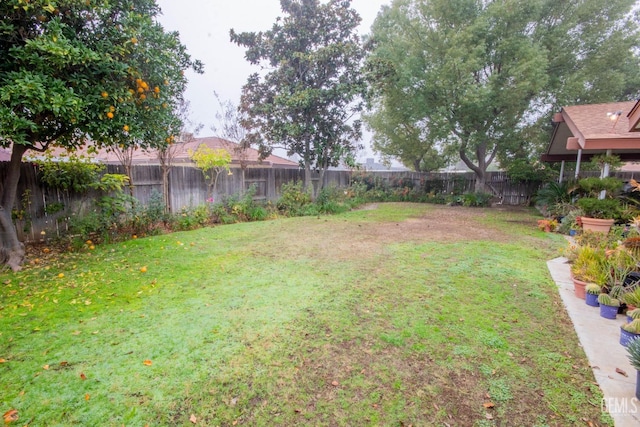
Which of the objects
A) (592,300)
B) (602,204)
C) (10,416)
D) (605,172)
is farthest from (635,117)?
(10,416)

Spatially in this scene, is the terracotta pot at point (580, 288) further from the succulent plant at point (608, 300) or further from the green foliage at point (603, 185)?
the green foliage at point (603, 185)

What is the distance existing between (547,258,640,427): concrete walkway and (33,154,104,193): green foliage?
7.52 meters

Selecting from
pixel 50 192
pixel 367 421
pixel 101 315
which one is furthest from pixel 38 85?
pixel 367 421

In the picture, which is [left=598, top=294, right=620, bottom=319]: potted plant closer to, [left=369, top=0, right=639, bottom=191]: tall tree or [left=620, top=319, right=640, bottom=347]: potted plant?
[left=620, top=319, right=640, bottom=347]: potted plant

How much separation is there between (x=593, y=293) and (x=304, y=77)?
9.32m

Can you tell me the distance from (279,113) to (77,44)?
21.3 ft

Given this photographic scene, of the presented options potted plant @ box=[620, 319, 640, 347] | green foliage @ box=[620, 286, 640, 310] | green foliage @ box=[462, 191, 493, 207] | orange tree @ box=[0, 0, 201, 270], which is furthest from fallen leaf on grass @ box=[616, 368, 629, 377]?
green foliage @ box=[462, 191, 493, 207]

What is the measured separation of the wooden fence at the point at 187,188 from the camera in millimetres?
5410

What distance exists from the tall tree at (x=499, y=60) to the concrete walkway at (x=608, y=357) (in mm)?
9173

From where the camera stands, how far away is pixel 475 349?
253 cm

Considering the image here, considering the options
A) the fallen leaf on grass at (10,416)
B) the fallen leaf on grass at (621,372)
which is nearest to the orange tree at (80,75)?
the fallen leaf on grass at (10,416)

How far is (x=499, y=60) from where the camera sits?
11.6 metres

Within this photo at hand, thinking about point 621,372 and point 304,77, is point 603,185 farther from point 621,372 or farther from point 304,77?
point 304,77

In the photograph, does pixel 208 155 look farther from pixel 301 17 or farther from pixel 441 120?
pixel 441 120
